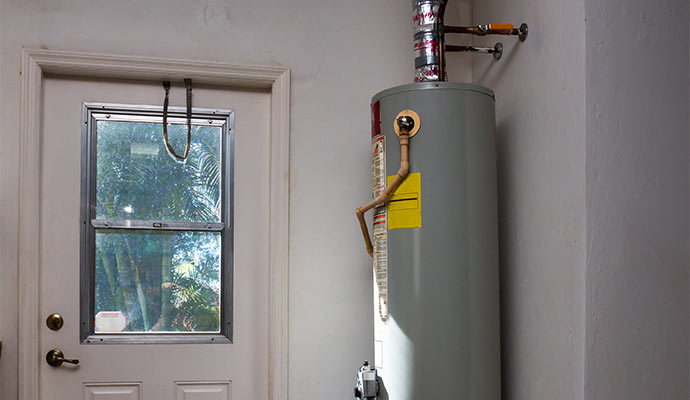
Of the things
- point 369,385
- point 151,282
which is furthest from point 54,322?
point 369,385

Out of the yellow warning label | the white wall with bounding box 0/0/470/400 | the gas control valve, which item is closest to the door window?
the white wall with bounding box 0/0/470/400

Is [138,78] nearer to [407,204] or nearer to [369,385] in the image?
[407,204]

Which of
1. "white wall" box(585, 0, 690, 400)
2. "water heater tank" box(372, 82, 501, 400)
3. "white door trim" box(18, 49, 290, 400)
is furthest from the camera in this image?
"white door trim" box(18, 49, 290, 400)

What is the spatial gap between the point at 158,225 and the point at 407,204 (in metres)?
0.99

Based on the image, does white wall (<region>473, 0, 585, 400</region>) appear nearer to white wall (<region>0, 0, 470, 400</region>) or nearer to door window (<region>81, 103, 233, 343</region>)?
white wall (<region>0, 0, 470, 400</region>)

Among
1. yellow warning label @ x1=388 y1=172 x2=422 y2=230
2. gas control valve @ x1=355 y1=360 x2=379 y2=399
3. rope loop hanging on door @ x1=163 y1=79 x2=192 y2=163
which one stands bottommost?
gas control valve @ x1=355 y1=360 x2=379 y2=399

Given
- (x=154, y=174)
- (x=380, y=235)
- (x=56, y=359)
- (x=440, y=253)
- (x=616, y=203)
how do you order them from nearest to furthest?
(x=616, y=203)
(x=440, y=253)
(x=380, y=235)
(x=56, y=359)
(x=154, y=174)

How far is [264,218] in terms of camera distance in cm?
248

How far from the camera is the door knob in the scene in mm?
2303

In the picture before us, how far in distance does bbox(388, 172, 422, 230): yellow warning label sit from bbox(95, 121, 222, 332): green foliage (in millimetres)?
801

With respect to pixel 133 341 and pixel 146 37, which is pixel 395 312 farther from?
pixel 146 37

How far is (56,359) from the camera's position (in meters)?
2.31

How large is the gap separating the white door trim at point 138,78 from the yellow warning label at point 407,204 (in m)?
0.57

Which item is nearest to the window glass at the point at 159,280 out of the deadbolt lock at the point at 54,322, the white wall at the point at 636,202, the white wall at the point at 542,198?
the deadbolt lock at the point at 54,322
